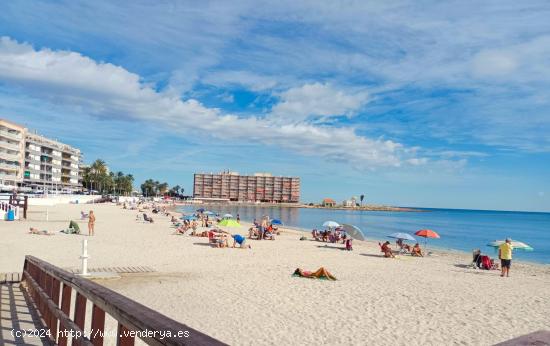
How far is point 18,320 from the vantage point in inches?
231

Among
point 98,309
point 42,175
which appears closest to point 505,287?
point 98,309

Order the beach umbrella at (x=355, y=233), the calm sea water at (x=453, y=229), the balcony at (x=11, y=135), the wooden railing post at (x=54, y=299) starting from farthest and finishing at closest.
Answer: the balcony at (x=11, y=135) < the calm sea water at (x=453, y=229) < the beach umbrella at (x=355, y=233) < the wooden railing post at (x=54, y=299)

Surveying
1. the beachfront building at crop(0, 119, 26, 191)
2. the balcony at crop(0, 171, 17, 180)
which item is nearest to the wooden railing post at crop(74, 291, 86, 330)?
the beachfront building at crop(0, 119, 26, 191)

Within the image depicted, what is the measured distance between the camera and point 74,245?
18969mm

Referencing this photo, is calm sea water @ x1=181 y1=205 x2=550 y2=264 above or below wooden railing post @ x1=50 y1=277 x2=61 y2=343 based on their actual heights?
below

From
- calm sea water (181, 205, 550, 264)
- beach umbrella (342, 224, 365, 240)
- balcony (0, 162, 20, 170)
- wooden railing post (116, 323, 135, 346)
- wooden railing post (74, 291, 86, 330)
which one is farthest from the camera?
balcony (0, 162, 20, 170)

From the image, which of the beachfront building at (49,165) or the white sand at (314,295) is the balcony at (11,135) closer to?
the beachfront building at (49,165)

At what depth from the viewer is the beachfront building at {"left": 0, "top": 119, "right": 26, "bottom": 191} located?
249 ft

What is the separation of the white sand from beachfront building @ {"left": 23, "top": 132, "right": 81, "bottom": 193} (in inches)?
2751

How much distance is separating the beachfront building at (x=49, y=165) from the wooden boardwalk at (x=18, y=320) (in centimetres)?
7813

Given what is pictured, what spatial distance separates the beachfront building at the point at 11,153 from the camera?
76.0 meters

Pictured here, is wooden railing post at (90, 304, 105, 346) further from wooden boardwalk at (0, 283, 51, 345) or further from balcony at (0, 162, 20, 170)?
balcony at (0, 162, 20, 170)

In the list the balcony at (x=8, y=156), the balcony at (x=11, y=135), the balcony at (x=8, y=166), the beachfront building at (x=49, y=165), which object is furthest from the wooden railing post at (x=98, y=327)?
the balcony at (x=11, y=135)

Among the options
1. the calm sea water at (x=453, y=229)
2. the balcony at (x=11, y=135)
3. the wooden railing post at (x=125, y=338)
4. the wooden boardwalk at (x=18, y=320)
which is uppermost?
the balcony at (x=11, y=135)
